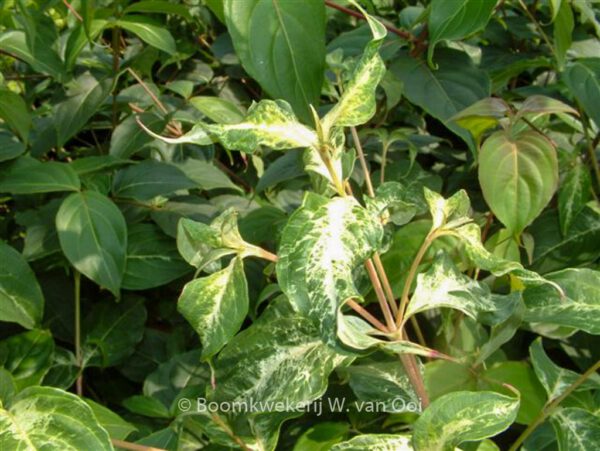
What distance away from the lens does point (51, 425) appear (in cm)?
56

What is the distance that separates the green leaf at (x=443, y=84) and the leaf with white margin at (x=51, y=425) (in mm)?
596

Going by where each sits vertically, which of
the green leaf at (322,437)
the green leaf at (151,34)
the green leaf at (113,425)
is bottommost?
the green leaf at (322,437)

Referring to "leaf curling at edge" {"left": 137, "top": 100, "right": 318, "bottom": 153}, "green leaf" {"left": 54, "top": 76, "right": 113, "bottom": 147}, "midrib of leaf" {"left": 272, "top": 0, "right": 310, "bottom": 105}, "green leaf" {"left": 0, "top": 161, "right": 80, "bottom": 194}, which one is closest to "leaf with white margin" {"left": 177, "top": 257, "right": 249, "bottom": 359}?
"leaf curling at edge" {"left": 137, "top": 100, "right": 318, "bottom": 153}

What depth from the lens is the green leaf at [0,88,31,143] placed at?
1009 mm

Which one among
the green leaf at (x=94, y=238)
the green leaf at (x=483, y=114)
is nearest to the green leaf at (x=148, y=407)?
the green leaf at (x=94, y=238)

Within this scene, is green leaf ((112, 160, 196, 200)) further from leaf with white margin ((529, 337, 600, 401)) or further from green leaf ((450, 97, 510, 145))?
leaf with white margin ((529, 337, 600, 401))

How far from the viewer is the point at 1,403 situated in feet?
1.95

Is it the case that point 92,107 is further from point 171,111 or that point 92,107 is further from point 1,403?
point 1,403

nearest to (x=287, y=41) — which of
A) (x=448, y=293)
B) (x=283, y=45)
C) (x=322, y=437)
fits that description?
(x=283, y=45)

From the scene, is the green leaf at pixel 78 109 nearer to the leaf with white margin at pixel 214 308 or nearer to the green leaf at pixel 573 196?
the leaf with white margin at pixel 214 308

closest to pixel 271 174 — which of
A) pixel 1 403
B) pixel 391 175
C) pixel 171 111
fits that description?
pixel 391 175

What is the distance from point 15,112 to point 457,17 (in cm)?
61

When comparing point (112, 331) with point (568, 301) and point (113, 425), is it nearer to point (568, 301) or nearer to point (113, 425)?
point (113, 425)

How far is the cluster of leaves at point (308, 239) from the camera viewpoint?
1.81 feet
